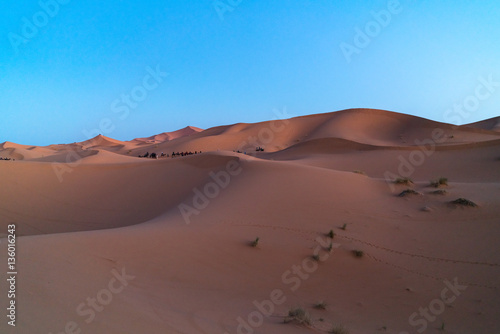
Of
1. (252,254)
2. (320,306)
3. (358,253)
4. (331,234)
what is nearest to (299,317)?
(320,306)

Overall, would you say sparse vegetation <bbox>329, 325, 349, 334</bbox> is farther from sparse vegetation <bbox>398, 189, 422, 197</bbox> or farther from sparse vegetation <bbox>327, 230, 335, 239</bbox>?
sparse vegetation <bbox>398, 189, 422, 197</bbox>

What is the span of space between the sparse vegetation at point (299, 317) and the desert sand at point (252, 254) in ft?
0.12

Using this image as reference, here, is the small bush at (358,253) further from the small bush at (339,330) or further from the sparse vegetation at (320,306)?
the small bush at (339,330)

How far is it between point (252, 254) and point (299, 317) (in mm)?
2071

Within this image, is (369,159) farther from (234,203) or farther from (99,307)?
(99,307)

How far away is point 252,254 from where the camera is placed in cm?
559

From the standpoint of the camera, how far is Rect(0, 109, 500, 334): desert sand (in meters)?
3.50

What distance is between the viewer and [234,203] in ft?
27.7

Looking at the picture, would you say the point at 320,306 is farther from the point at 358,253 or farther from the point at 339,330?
the point at 358,253

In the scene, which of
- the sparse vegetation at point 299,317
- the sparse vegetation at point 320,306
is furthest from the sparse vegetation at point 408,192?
the sparse vegetation at point 299,317

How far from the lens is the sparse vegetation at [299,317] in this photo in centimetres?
357

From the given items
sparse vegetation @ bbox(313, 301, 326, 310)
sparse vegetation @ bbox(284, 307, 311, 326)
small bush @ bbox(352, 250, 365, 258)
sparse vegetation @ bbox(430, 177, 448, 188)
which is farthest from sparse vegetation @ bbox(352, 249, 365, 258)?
sparse vegetation @ bbox(430, 177, 448, 188)

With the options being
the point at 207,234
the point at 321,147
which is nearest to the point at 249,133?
the point at 321,147

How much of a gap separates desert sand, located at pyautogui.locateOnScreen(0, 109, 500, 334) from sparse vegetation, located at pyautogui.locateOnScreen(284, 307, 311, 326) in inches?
1.4
